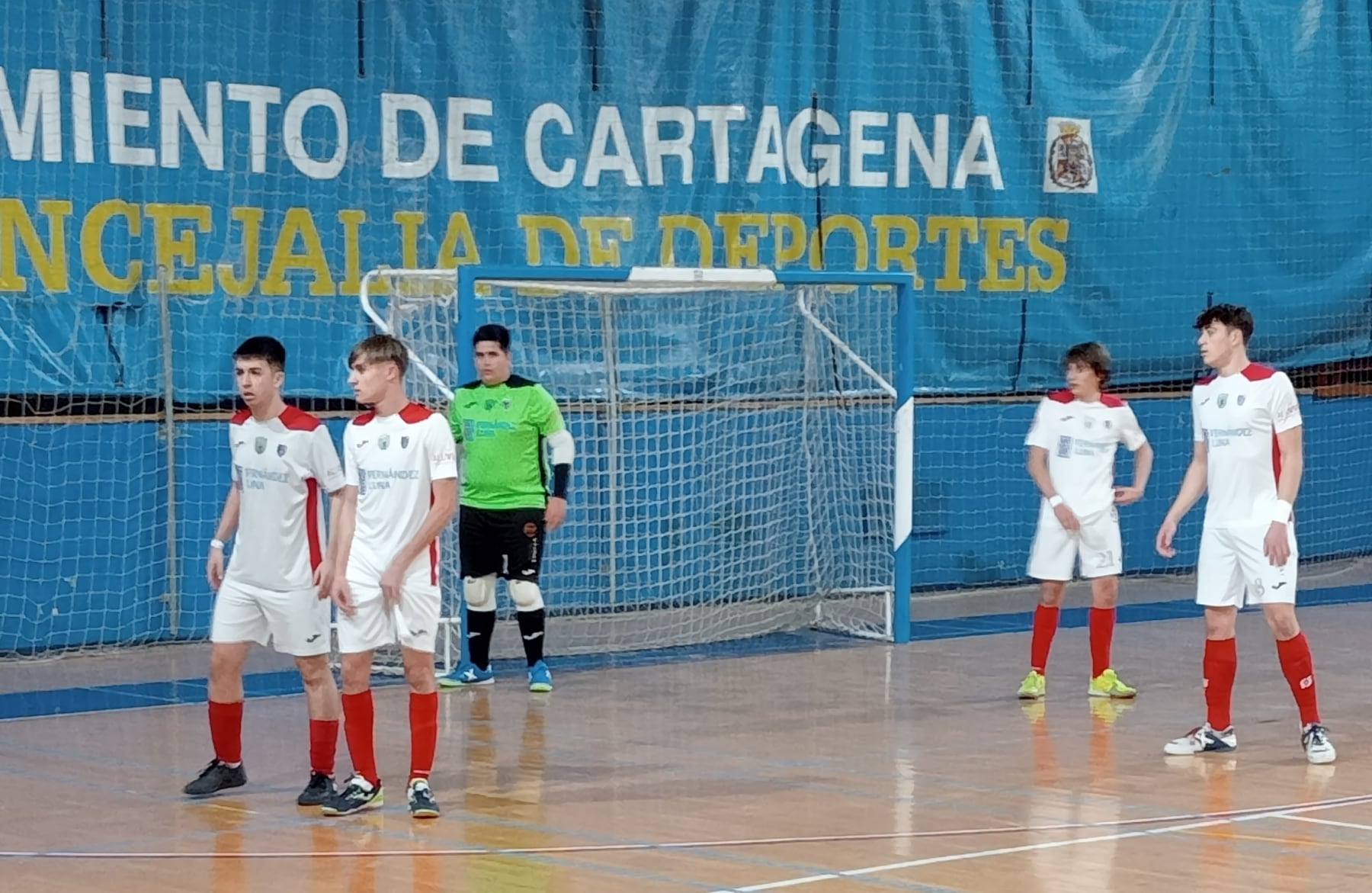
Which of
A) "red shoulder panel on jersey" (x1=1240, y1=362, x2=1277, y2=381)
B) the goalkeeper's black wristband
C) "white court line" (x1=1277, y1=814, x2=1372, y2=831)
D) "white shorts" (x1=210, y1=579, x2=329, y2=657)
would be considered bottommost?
"white court line" (x1=1277, y1=814, x2=1372, y2=831)

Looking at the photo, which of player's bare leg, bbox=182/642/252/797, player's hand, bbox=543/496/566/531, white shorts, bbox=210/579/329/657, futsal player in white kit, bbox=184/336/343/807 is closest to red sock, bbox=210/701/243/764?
player's bare leg, bbox=182/642/252/797

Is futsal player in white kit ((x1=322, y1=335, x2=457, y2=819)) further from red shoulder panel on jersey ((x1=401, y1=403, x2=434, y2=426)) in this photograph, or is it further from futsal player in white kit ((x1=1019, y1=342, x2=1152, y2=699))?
futsal player in white kit ((x1=1019, y1=342, x2=1152, y2=699))

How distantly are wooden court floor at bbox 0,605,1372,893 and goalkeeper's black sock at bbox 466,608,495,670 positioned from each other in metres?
0.25

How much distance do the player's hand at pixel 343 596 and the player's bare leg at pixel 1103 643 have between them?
467 cm

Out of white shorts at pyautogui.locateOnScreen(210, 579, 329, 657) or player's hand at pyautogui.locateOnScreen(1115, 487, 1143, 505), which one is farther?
player's hand at pyautogui.locateOnScreen(1115, 487, 1143, 505)

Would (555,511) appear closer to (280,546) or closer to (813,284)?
(813,284)

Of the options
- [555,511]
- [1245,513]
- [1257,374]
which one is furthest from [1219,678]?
[555,511]

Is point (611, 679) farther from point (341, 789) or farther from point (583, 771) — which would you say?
point (341, 789)

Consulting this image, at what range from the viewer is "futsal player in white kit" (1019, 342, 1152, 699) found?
36.4 feet

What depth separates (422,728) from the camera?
7.96 metres

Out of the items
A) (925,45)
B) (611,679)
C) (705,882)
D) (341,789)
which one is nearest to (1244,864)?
(705,882)

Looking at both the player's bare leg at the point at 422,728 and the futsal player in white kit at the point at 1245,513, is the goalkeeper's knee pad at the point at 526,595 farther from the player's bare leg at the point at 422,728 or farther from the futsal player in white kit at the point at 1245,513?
the futsal player in white kit at the point at 1245,513

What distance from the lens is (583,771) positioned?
29.5ft

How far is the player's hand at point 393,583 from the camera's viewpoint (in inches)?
307
